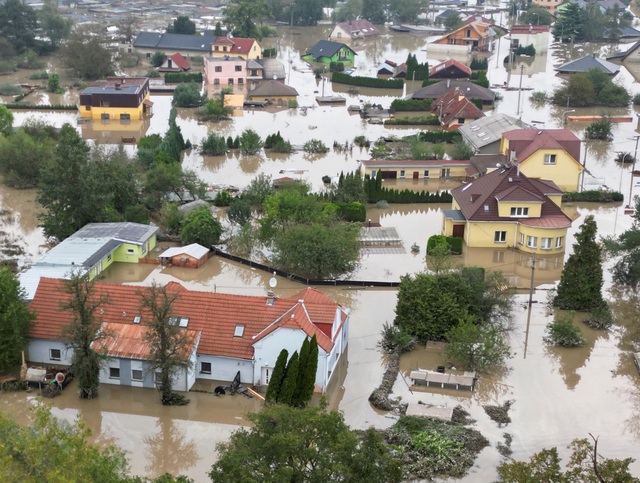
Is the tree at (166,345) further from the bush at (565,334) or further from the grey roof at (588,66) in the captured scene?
the grey roof at (588,66)

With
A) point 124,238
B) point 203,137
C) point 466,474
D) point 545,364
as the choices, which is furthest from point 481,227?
point 203,137

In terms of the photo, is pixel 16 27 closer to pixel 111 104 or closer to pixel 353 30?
pixel 111 104

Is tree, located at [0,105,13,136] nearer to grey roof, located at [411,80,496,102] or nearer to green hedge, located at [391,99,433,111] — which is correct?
green hedge, located at [391,99,433,111]

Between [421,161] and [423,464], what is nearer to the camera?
[423,464]

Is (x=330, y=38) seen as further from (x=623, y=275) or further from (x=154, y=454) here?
(x=154, y=454)

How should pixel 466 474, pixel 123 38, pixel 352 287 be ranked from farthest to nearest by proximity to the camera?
pixel 123 38, pixel 352 287, pixel 466 474

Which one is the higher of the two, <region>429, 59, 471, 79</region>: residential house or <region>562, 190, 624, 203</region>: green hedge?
<region>429, 59, 471, 79</region>: residential house

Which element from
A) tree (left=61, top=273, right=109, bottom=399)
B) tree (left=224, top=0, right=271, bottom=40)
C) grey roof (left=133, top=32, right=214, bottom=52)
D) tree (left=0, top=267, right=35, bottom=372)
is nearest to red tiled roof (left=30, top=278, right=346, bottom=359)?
tree (left=0, top=267, right=35, bottom=372)
